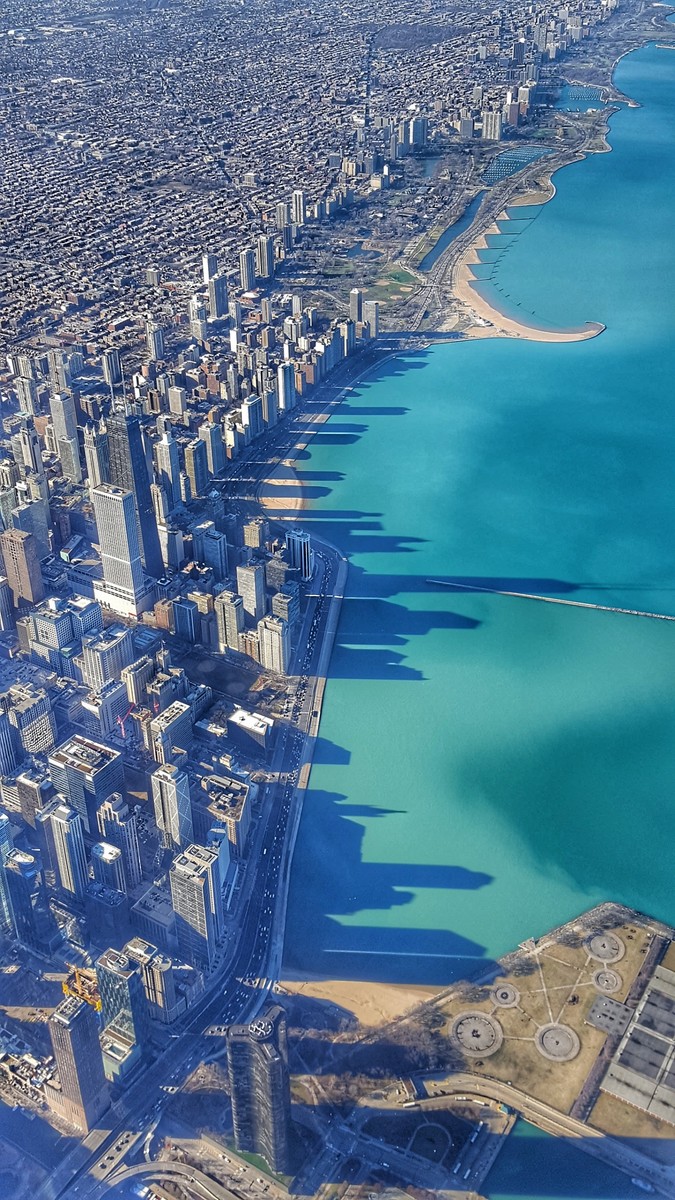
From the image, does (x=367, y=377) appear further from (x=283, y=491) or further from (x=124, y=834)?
(x=124, y=834)

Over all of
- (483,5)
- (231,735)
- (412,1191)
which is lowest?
(412,1191)

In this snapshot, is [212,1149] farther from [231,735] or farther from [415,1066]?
[231,735]

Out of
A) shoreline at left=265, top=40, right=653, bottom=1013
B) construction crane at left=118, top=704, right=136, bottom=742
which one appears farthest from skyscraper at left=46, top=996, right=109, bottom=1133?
construction crane at left=118, top=704, right=136, bottom=742

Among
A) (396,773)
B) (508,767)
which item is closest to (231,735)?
(396,773)

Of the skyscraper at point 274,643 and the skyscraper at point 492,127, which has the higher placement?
the skyscraper at point 492,127

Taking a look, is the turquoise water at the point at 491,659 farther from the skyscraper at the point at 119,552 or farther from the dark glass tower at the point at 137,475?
the skyscraper at the point at 119,552

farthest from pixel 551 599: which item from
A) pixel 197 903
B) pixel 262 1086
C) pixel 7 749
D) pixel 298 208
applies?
pixel 298 208

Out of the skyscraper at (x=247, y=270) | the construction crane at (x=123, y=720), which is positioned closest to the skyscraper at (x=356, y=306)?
the skyscraper at (x=247, y=270)
